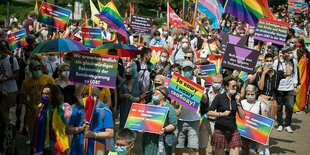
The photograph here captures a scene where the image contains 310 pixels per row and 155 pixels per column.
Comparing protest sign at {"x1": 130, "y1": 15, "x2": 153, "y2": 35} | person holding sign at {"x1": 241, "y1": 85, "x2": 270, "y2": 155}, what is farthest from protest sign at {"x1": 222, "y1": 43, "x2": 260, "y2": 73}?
protest sign at {"x1": 130, "y1": 15, "x2": 153, "y2": 35}

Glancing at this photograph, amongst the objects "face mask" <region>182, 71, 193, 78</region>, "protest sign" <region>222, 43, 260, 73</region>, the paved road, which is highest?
"protest sign" <region>222, 43, 260, 73</region>

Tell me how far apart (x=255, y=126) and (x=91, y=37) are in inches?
213

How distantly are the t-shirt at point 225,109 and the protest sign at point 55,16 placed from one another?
539cm

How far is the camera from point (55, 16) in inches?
537

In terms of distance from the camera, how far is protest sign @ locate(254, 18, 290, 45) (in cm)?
1312

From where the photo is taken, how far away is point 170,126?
8.52 metres

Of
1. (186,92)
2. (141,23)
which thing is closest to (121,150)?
(186,92)

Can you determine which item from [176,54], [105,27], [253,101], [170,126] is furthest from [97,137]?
[105,27]

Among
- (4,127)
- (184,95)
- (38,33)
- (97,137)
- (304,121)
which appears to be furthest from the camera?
(38,33)

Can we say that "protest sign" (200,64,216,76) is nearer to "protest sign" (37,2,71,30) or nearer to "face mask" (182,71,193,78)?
"face mask" (182,71,193,78)

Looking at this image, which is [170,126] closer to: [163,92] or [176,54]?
[163,92]

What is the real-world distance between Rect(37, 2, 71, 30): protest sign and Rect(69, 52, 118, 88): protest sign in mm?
6267

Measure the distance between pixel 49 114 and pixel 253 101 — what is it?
393 cm

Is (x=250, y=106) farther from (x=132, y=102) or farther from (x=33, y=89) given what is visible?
(x=33, y=89)
